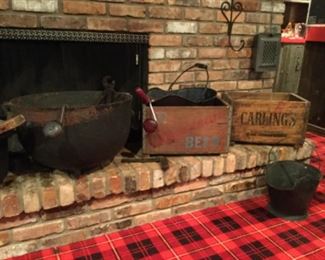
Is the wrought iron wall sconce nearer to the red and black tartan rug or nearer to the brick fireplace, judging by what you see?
the brick fireplace

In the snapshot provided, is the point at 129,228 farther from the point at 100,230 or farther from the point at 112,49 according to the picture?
the point at 112,49

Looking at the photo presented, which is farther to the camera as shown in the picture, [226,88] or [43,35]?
[226,88]

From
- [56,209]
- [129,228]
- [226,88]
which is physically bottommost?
[129,228]

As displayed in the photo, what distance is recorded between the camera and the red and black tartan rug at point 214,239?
134cm

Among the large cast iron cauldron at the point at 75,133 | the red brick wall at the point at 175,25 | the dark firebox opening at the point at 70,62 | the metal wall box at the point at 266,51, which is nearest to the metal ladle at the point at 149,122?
the large cast iron cauldron at the point at 75,133

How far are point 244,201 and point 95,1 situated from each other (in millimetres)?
1306

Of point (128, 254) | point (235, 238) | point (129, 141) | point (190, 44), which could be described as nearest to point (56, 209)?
point (128, 254)

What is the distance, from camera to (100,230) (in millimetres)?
1469

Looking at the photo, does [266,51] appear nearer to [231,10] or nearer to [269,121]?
[231,10]

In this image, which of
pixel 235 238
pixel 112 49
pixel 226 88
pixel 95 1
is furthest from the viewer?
pixel 226 88

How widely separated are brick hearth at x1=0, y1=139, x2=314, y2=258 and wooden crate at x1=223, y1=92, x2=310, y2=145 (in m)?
0.06

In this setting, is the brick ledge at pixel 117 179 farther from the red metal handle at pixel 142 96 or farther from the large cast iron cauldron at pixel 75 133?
the red metal handle at pixel 142 96

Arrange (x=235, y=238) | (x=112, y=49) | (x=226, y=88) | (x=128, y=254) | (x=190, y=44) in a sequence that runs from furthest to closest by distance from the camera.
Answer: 1. (x=226, y=88)
2. (x=190, y=44)
3. (x=112, y=49)
4. (x=235, y=238)
5. (x=128, y=254)

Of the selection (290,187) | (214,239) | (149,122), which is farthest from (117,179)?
(290,187)
